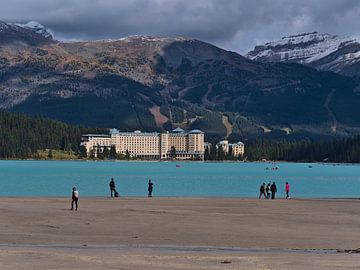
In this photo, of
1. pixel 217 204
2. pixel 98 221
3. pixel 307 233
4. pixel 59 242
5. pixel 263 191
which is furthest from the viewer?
pixel 263 191

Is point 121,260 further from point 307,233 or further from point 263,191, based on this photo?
point 263,191

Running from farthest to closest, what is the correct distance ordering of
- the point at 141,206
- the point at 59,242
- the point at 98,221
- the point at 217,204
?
the point at 217,204, the point at 141,206, the point at 98,221, the point at 59,242

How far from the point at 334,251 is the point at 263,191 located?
1953 inches

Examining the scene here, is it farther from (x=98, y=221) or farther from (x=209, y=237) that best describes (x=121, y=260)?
(x=98, y=221)

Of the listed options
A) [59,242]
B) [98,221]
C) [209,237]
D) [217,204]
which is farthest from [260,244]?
[217,204]

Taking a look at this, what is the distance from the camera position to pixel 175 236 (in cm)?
4688

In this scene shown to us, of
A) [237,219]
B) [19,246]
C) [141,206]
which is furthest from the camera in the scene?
[141,206]

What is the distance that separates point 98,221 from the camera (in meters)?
55.2

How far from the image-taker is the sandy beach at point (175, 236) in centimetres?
3534

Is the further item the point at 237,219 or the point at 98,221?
the point at 237,219

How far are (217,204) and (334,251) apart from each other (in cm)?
3707

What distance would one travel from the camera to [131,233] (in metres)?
48.1

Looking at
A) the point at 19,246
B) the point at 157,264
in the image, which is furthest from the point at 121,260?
the point at 19,246

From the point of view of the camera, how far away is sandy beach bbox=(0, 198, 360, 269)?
3534 centimetres
